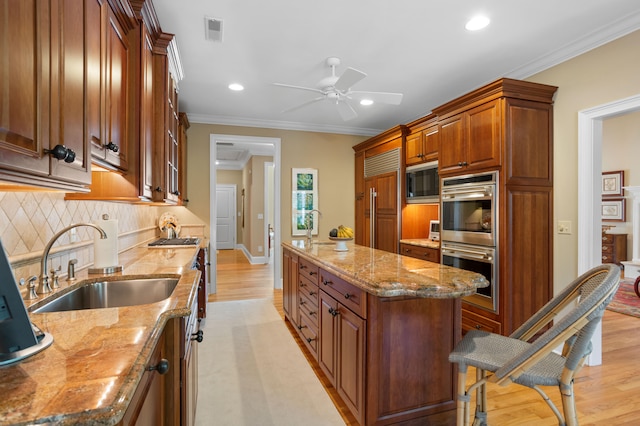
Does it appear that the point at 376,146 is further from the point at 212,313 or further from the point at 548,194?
the point at 212,313

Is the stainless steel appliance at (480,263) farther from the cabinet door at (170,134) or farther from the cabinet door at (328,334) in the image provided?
the cabinet door at (170,134)

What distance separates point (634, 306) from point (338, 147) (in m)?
4.72

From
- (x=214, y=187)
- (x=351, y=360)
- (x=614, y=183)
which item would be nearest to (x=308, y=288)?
(x=351, y=360)

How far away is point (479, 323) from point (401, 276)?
1.74 metres

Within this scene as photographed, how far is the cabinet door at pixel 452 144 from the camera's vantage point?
10.4 ft

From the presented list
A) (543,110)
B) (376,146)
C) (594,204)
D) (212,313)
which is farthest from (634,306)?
(212,313)

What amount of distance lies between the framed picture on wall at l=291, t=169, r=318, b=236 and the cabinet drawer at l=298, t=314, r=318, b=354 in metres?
2.47

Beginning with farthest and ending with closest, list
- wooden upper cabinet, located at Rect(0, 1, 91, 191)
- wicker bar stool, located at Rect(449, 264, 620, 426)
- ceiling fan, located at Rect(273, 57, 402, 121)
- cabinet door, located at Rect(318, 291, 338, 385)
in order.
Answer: ceiling fan, located at Rect(273, 57, 402, 121) < cabinet door, located at Rect(318, 291, 338, 385) < wicker bar stool, located at Rect(449, 264, 620, 426) < wooden upper cabinet, located at Rect(0, 1, 91, 191)

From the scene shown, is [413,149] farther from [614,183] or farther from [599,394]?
[614,183]

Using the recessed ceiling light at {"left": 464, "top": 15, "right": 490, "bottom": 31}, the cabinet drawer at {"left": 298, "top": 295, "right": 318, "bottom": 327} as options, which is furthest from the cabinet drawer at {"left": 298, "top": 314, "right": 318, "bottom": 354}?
the recessed ceiling light at {"left": 464, "top": 15, "right": 490, "bottom": 31}

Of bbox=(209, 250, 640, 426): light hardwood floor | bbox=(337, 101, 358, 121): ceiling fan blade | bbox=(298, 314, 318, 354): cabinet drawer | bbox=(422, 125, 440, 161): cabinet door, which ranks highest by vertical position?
bbox=(337, 101, 358, 121): ceiling fan blade

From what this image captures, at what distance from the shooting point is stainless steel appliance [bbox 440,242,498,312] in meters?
2.82

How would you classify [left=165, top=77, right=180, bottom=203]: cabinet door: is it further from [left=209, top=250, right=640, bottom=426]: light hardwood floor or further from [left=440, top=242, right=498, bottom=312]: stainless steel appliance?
[left=440, top=242, right=498, bottom=312]: stainless steel appliance

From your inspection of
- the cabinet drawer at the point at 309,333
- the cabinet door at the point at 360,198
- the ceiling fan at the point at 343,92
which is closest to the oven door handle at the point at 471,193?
the ceiling fan at the point at 343,92
